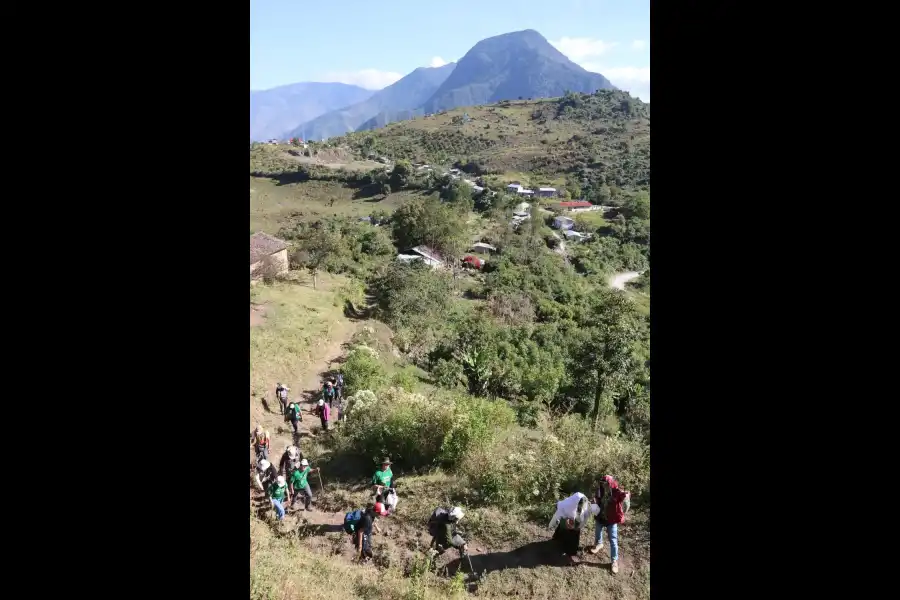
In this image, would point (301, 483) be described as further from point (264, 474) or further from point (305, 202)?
point (305, 202)

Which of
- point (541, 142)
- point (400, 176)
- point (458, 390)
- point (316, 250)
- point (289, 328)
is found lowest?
point (458, 390)

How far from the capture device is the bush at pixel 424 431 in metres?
9.14

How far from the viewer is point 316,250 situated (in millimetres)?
26188

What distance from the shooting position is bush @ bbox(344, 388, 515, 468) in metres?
9.14

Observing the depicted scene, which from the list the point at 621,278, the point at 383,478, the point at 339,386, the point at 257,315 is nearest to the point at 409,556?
the point at 383,478

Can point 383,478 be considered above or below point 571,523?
above

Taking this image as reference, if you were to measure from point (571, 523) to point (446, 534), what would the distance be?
4.64 feet

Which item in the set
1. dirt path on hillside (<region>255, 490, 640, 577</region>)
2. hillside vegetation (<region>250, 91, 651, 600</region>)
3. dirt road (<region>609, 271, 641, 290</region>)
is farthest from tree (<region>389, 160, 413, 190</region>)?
dirt path on hillside (<region>255, 490, 640, 577</region>)

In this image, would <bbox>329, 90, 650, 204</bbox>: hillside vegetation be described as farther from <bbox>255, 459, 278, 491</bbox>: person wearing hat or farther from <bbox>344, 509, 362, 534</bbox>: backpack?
<bbox>344, 509, 362, 534</bbox>: backpack
